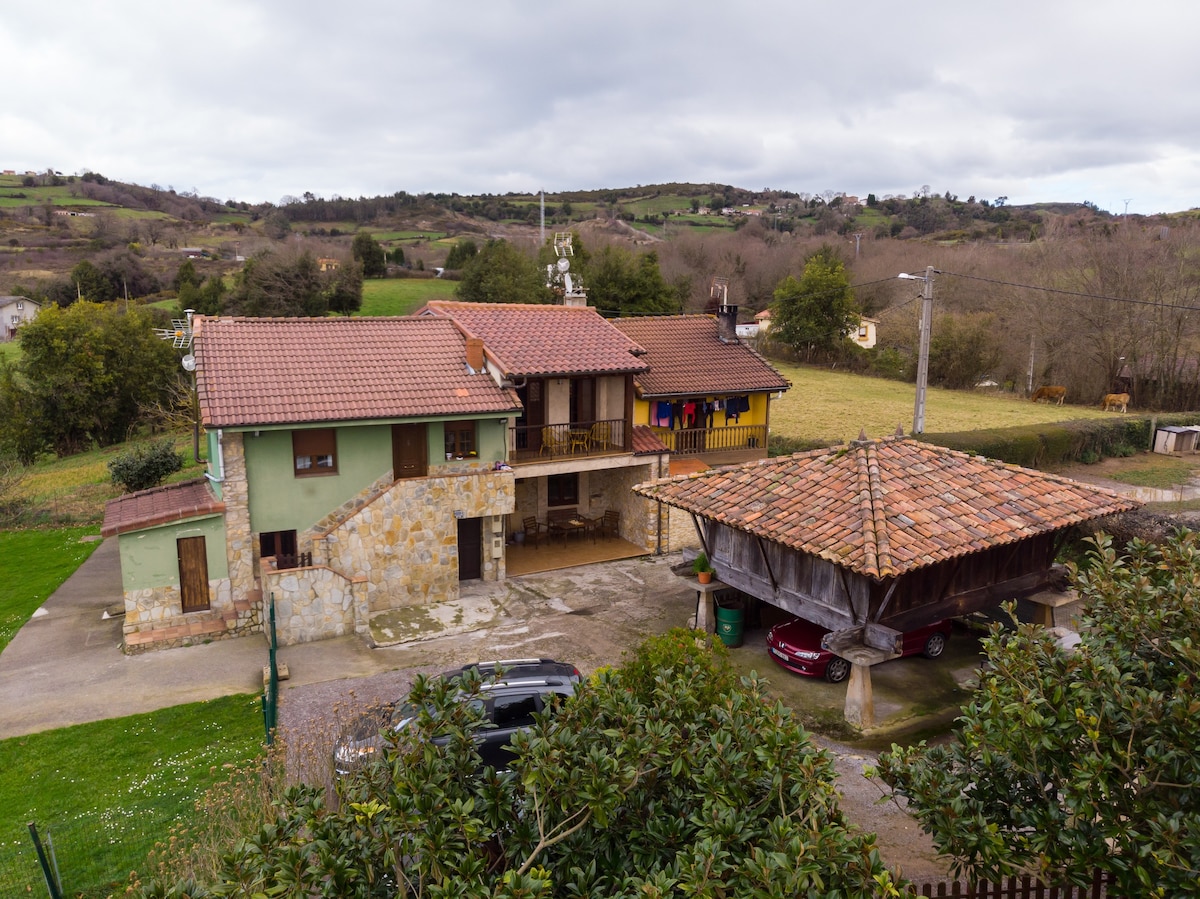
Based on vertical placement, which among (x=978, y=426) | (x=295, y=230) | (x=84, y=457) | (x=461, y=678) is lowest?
(x=84, y=457)

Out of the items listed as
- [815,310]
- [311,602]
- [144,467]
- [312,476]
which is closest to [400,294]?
[815,310]

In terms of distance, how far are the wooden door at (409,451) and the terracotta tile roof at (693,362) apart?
7.43 meters

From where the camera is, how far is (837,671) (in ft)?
48.3

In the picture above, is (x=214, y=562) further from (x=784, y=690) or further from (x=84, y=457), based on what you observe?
(x=84, y=457)

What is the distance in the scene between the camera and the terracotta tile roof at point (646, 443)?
873 inches

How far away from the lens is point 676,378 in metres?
25.1

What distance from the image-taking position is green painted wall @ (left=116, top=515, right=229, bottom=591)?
54.1ft

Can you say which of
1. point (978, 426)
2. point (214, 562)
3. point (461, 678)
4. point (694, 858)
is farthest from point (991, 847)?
point (978, 426)

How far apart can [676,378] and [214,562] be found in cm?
1396

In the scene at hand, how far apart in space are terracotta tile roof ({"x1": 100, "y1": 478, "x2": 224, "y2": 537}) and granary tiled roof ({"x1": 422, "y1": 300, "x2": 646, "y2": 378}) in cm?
726

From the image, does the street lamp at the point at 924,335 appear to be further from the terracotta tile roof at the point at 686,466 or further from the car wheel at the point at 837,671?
the car wheel at the point at 837,671

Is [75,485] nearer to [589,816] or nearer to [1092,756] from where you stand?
[589,816]

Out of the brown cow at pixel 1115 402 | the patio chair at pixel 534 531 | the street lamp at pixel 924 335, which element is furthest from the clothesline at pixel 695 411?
the brown cow at pixel 1115 402

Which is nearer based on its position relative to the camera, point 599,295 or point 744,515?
point 744,515
